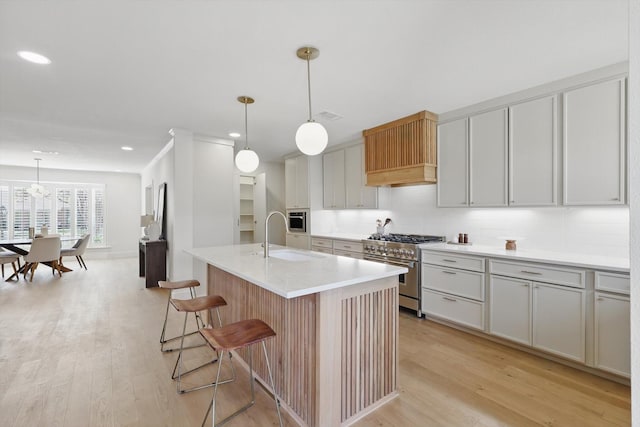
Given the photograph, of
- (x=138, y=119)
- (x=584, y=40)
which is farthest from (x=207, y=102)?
(x=584, y=40)

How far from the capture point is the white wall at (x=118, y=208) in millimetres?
8234

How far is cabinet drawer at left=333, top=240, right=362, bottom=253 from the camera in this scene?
4477mm

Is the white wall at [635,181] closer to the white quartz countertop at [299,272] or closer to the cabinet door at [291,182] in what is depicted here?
the white quartz countertop at [299,272]

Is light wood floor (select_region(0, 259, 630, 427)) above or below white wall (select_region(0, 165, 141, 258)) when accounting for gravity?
below

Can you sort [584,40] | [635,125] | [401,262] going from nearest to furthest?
[635,125] → [584,40] → [401,262]

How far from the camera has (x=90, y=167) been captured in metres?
7.76

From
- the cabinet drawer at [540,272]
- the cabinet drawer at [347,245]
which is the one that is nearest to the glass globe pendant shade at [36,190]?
the cabinet drawer at [347,245]

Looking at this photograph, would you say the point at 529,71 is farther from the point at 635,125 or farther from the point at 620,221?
the point at 635,125

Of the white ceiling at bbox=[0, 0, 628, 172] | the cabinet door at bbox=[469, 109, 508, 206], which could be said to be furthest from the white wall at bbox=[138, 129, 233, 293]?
the cabinet door at bbox=[469, 109, 508, 206]

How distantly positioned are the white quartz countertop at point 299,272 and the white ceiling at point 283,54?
1.61 metres

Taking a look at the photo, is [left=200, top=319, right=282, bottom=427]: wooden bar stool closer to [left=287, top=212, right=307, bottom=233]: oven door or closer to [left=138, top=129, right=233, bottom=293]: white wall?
[left=138, top=129, right=233, bottom=293]: white wall

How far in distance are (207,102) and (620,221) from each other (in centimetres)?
418

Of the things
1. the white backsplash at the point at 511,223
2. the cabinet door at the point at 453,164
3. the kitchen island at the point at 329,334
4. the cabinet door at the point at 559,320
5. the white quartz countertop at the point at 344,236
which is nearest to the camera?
the kitchen island at the point at 329,334

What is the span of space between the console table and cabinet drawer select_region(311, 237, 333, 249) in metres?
2.53
